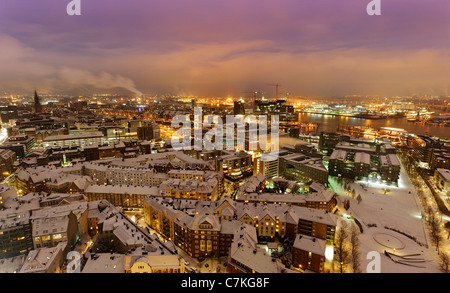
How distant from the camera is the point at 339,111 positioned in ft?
139

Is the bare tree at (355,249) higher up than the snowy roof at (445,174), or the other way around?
the snowy roof at (445,174)

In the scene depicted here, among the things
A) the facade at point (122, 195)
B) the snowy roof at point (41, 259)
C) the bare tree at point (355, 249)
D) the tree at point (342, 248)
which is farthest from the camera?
the facade at point (122, 195)

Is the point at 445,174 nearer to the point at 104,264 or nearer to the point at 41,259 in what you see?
the point at 104,264

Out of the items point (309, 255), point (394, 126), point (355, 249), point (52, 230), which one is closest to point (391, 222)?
point (355, 249)

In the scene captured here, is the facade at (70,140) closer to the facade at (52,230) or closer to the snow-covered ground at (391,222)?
the facade at (52,230)

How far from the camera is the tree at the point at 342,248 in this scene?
5554 millimetres

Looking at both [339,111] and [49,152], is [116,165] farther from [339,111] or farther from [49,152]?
[339,111]

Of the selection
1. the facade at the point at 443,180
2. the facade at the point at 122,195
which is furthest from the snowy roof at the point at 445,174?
the facade at the point at 122,195

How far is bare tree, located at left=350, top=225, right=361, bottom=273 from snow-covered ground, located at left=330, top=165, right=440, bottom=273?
0.46 feet

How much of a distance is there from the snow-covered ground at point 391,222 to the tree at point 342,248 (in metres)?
0.36

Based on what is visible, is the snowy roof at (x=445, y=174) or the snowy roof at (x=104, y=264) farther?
the snowy roof at (x=445, y=174)
